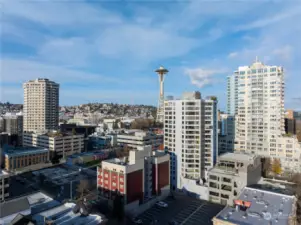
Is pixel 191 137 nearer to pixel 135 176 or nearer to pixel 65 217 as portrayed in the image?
pixel 135 176

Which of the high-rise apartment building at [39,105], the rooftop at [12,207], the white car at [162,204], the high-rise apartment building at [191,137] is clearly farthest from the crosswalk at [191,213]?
the high-rise apartment building at [39,105]

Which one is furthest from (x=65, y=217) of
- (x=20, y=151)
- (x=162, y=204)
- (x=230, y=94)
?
(x=230, y=94)

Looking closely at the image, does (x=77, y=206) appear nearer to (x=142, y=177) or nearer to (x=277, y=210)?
(x=142, y=177)

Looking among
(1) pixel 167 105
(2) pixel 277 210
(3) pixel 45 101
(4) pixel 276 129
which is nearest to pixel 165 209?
(2) pixel 277 210

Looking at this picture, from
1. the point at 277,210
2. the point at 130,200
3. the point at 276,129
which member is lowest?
the point at 130,200

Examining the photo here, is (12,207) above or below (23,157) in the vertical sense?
above

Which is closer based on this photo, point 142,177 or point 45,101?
point 142,177

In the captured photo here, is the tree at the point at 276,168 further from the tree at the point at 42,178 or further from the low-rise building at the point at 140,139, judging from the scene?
the tree at the point at 42,178
